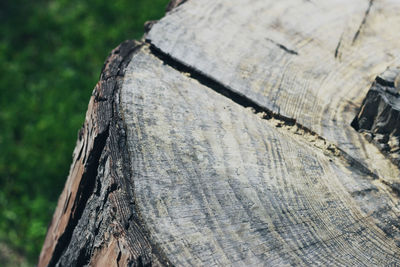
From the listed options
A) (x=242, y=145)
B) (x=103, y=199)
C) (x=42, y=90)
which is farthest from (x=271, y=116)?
(x=42, y=90)

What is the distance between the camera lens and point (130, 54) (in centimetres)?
149

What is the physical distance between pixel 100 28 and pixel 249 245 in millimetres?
2789

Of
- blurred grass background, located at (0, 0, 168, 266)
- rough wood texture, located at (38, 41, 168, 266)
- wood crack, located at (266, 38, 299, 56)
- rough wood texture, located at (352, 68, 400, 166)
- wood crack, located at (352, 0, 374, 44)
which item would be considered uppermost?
wood crack, located at (352, 0, 374, 44)

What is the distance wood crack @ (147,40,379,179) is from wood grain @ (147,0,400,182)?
0.04ft

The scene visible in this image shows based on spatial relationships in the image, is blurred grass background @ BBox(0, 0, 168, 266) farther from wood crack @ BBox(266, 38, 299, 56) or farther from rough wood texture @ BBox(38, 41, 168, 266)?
wood crack @ BBox(266, 38, 299, 56)

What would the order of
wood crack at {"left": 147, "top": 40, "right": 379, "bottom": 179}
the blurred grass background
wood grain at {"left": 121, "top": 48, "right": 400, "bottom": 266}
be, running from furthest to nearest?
the blurred grass background < wood crack at {"left": 147, "top": 40, "right": 379, "bottom": 179} < wood grain at {"left": 121, "top": 48, "right": 400, "bottom": 266}

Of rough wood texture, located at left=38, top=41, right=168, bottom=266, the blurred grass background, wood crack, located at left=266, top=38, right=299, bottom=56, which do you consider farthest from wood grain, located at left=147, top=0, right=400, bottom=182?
the blurred grass background

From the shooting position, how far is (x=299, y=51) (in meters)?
1.60

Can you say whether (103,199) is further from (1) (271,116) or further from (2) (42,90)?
(2) (42,90)

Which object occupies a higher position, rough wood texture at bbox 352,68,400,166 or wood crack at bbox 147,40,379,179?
rough wood texture at bbox 352,68,400,166

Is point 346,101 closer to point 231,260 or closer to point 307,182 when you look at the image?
point 307,182

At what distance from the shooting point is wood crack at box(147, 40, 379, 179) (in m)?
1.35

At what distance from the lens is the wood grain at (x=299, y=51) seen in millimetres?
1437

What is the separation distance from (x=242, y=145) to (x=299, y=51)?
51cm
